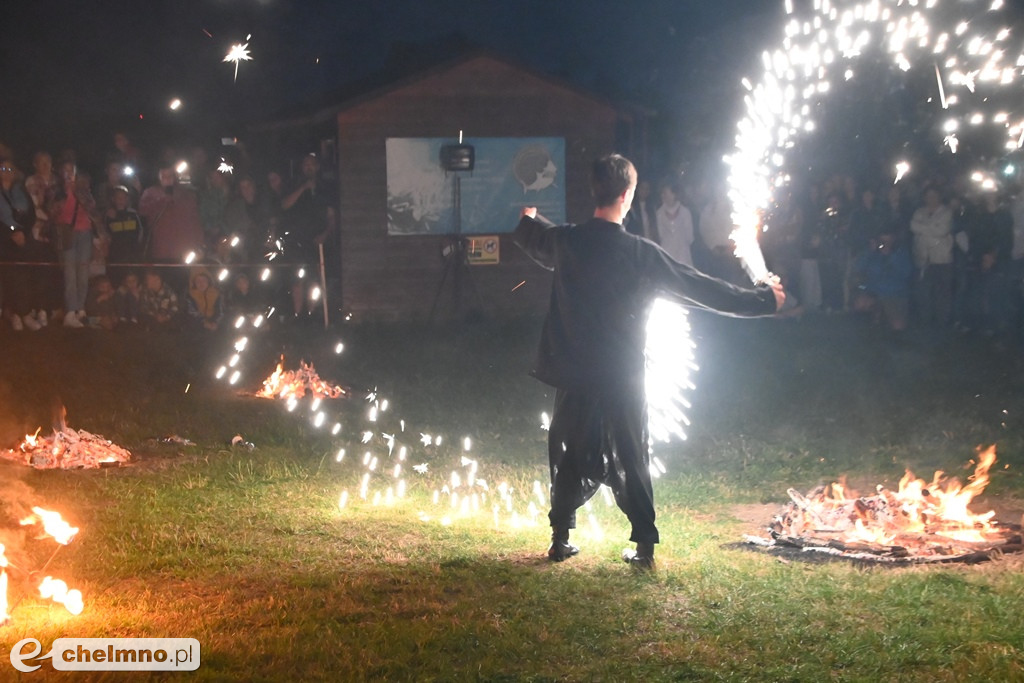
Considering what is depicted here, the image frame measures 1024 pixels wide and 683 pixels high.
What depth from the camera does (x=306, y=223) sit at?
18.4 meters

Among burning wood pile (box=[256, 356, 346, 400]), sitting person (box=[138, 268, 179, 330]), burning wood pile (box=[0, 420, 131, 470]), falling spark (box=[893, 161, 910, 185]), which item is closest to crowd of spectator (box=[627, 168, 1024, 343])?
falling spark (box=[893, 161, 910, 185])

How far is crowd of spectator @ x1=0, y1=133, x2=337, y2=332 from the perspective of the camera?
16.5 metres

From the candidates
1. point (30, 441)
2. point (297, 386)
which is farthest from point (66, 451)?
point (297, 386)

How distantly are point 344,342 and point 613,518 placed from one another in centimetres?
833

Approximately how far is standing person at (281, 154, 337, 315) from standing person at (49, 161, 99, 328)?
112 inches

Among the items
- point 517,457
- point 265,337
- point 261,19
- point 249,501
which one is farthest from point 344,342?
point 261,19

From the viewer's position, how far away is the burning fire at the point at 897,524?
7230 millimetres

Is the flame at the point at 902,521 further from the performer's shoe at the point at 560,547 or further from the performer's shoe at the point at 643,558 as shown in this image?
the performer's shoe at the point at 560,547

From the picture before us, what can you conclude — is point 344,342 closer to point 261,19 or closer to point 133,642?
point 133,642

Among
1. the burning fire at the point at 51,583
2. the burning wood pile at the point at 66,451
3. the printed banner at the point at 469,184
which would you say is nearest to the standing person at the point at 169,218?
the printed banner at the point at 469,184

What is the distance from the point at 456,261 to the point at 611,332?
1300 centimetres

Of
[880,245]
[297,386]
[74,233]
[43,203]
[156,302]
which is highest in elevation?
[43,203]

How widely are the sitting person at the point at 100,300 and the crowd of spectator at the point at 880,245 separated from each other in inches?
304

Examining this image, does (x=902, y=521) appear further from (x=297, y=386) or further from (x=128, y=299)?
(x=128, y=299)
